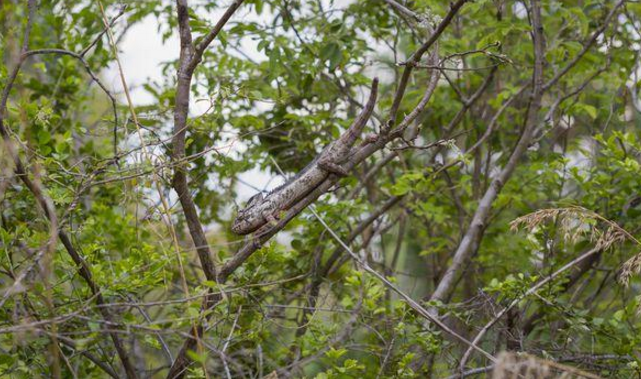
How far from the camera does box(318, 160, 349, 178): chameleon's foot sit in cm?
355

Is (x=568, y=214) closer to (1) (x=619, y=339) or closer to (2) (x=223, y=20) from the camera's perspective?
(1) (x=619, y=339)

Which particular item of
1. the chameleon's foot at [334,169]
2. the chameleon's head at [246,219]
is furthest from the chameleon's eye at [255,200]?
the chameleon's foot at [334,169]

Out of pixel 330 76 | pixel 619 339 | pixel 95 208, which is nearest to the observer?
pixel 619 339

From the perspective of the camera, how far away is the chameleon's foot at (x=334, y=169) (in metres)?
3.55

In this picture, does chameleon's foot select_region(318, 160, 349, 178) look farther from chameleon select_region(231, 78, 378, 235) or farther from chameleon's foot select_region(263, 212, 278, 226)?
chameleon's foot select_region(263, 212, 278, 226)

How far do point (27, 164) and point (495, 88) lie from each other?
3902 mm

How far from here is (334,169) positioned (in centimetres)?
358

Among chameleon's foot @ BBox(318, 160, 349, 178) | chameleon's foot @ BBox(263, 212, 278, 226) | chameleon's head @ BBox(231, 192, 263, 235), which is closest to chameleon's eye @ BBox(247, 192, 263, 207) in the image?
chameleon's head @ BBox(231, 192, 263, 235)

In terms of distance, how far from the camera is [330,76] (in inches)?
230

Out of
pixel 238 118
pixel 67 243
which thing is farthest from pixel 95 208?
pixel 67 243

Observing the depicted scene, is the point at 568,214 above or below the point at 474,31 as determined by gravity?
below

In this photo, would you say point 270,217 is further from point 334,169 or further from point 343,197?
point 343,197

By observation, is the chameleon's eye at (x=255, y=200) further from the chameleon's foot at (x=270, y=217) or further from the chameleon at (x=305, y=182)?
the chameleon's foot at (x=270, y=217)

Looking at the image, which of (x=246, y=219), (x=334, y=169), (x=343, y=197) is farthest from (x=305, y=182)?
(x=343, y=197)
